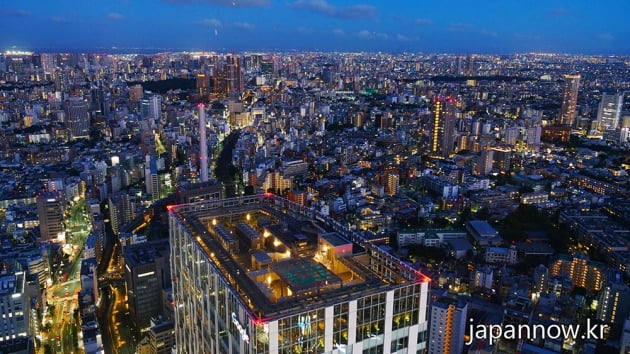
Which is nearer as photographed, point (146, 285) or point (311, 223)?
point (311, 223)

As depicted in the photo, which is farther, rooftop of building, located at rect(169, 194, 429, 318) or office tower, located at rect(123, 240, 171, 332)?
office tower, located at rect(123, 240, 171, 332)

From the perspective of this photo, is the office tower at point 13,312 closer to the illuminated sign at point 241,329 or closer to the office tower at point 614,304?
the illuminated sign at point 241,329

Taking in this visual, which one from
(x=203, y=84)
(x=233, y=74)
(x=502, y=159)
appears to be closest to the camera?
(x=502, y=159)

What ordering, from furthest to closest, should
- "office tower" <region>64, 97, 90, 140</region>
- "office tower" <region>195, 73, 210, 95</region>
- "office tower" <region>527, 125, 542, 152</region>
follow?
"office tower" <region>195, 73, 210, 95</region>, "office tower" <region>64, 97, 90, 140</region>, "office tower" <region>527, 125, 542, 152</region>

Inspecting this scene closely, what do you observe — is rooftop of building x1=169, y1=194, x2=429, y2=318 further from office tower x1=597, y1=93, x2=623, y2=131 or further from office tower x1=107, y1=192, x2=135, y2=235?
→ office tower x1=597, y1=93, x2=623, y2=131

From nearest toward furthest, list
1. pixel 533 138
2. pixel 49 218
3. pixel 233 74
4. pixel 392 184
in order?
pixel 49 218 < pixel 392 184 < pixel 533 138 < pixel 233 74

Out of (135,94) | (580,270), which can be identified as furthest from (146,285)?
(135,94)

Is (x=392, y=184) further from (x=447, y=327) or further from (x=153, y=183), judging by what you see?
(x=447, y=327)

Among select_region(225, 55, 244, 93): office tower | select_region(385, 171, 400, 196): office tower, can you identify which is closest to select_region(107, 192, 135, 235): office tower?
select_region(385, 171, 400, 196): office tower
